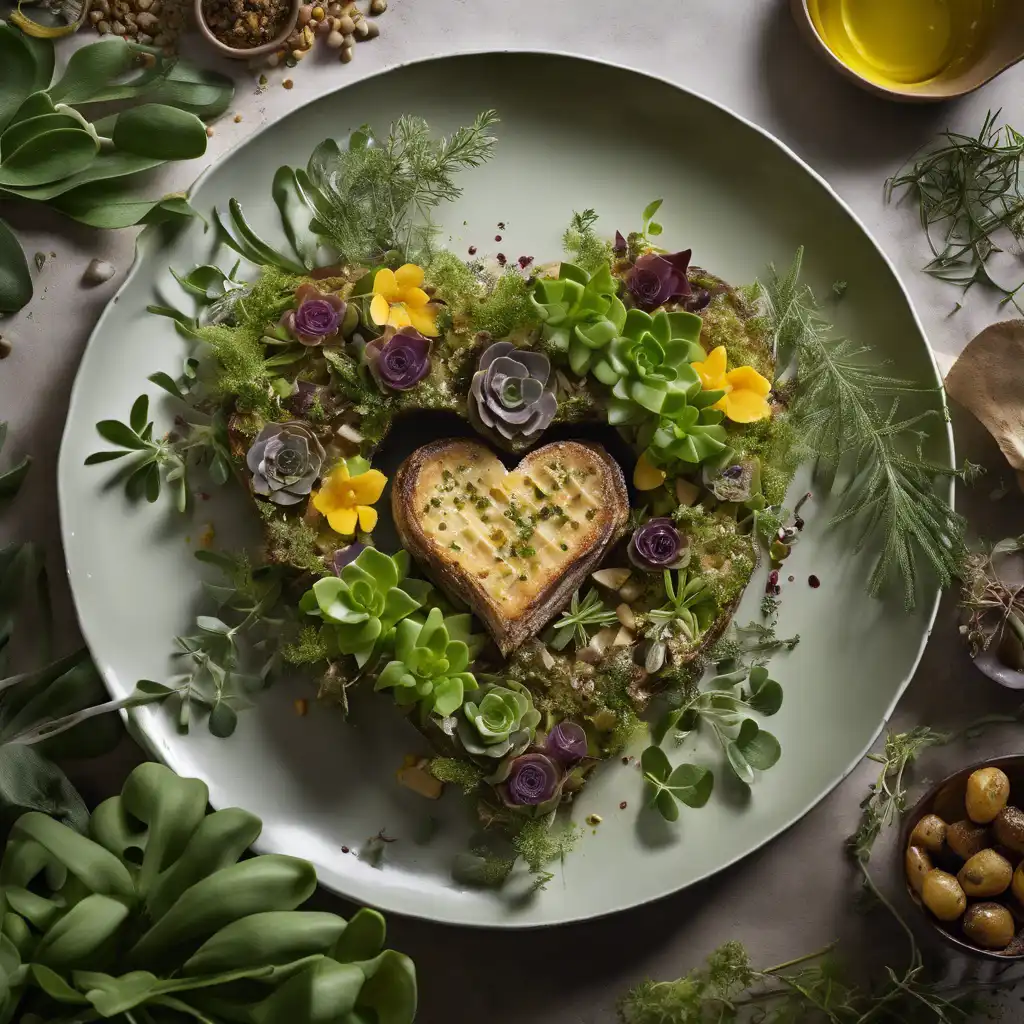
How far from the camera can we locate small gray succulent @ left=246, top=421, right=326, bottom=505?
2.26 m

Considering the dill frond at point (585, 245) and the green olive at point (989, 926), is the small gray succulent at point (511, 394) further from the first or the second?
the green olive at point (989, 926)

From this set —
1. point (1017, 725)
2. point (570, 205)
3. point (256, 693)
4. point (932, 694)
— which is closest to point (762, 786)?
point (932, 694)

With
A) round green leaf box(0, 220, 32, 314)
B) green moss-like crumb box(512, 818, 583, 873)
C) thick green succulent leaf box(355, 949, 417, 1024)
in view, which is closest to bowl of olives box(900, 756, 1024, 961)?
green moss-like crumb box(512, 818, 583, 873)

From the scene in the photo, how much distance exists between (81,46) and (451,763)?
201cm

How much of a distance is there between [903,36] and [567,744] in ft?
6.73

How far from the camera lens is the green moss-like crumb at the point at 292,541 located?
2.29 m

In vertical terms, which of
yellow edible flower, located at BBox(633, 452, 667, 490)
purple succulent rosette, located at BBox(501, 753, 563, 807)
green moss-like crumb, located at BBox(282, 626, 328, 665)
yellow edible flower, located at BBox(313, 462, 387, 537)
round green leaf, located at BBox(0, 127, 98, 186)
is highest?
yellow edible flower, located at BBox(633, 452, 667, 490)

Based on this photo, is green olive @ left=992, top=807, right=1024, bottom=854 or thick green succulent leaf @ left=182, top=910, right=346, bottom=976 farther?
green olive @ left=992, top=807, right=1024, bottom=854

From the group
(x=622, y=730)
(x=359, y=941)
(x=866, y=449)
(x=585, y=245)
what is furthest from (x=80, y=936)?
(x=866, y=449)

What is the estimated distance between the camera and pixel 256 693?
8.10 feet

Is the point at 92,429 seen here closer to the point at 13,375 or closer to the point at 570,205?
the point at 13,375

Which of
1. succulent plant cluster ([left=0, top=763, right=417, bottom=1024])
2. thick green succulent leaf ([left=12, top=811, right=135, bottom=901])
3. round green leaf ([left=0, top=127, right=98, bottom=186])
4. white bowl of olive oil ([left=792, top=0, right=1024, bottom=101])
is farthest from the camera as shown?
white bowl of olive oil ([left=792, top=0, right=1024, bottom=101])

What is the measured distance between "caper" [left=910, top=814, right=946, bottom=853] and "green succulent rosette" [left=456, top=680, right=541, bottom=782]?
40.7 inches

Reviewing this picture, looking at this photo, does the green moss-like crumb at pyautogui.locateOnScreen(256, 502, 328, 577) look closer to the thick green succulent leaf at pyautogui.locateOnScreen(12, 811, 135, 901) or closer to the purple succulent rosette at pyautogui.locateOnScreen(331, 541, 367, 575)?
the purple succulent rosette at pyautogui.locateOnScreen(331, 541, 367, 575)
